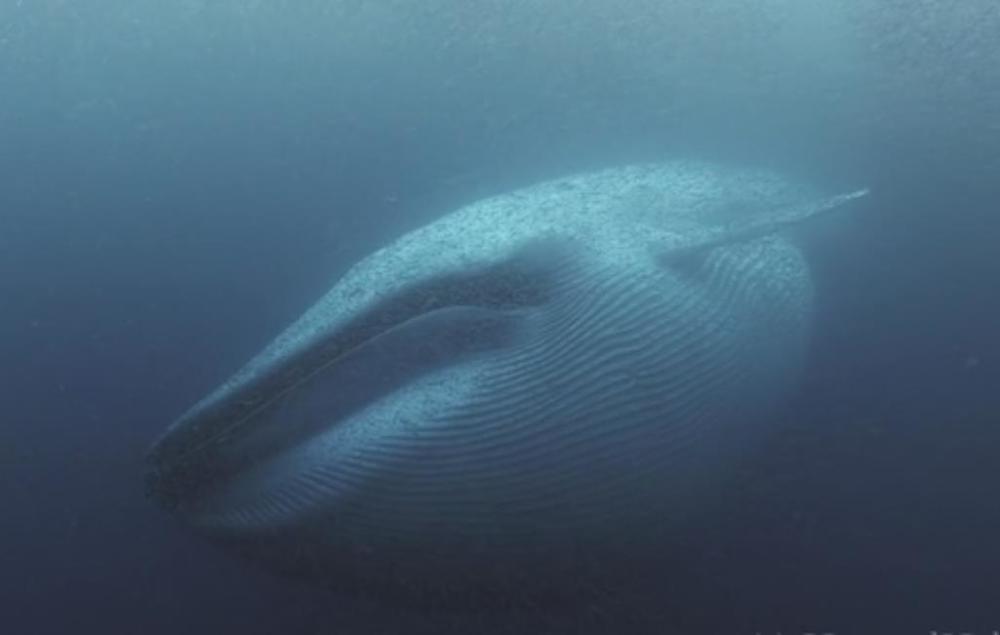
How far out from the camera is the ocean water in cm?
166

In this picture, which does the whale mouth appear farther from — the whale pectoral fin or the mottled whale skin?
the whale pectoral fin

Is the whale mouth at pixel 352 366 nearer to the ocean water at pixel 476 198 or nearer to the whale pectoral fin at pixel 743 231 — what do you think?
the ocean water at pixel 476 198

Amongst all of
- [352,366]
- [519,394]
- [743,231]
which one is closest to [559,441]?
[519,394]

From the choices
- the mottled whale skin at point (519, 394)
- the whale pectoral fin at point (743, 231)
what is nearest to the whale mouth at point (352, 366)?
the mottled whale skin at point (519, 394)

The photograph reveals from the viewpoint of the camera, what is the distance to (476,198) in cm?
167

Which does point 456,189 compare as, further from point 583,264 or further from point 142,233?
point 142,233

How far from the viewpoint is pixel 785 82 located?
66.4 inches

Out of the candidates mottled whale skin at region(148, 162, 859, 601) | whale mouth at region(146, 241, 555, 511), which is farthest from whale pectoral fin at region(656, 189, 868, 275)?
whale mouth at region(146, 241, 555, 511)

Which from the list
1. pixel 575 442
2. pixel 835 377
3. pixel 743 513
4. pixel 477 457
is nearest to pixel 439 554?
pixel 477 457

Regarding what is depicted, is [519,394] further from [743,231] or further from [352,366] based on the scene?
[743,231]

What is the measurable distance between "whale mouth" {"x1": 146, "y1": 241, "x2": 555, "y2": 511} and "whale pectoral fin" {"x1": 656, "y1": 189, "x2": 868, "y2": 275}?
0.62 ft

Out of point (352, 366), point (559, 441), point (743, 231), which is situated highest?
point (743, 231)

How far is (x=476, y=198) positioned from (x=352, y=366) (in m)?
0.32

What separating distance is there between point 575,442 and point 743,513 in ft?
1.02
